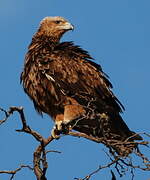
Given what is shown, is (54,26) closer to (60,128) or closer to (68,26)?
(68,26)

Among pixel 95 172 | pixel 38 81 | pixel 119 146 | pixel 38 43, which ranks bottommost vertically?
pixel 95 172

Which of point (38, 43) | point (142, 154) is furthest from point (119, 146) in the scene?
point (38, 43)

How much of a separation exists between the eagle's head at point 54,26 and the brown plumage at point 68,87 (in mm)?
819

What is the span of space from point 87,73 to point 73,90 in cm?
54

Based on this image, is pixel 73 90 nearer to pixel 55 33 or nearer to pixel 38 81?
pixel 38 81

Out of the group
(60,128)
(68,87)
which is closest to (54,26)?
(68,87)

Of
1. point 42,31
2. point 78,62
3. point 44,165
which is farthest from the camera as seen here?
point 42,31

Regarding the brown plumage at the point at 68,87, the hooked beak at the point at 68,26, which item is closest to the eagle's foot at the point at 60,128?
the brown plumage at the point at 68,87

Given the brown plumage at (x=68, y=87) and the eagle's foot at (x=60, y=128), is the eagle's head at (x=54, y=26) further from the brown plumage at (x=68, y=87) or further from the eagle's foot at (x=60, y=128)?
the eagle's foot at (x=60, y=128)

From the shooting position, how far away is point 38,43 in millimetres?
9414

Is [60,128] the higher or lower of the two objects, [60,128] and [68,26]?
the lower

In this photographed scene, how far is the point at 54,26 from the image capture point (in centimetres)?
1005

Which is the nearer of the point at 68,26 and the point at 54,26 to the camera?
the point at 68,26

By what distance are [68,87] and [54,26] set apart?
2023mm
